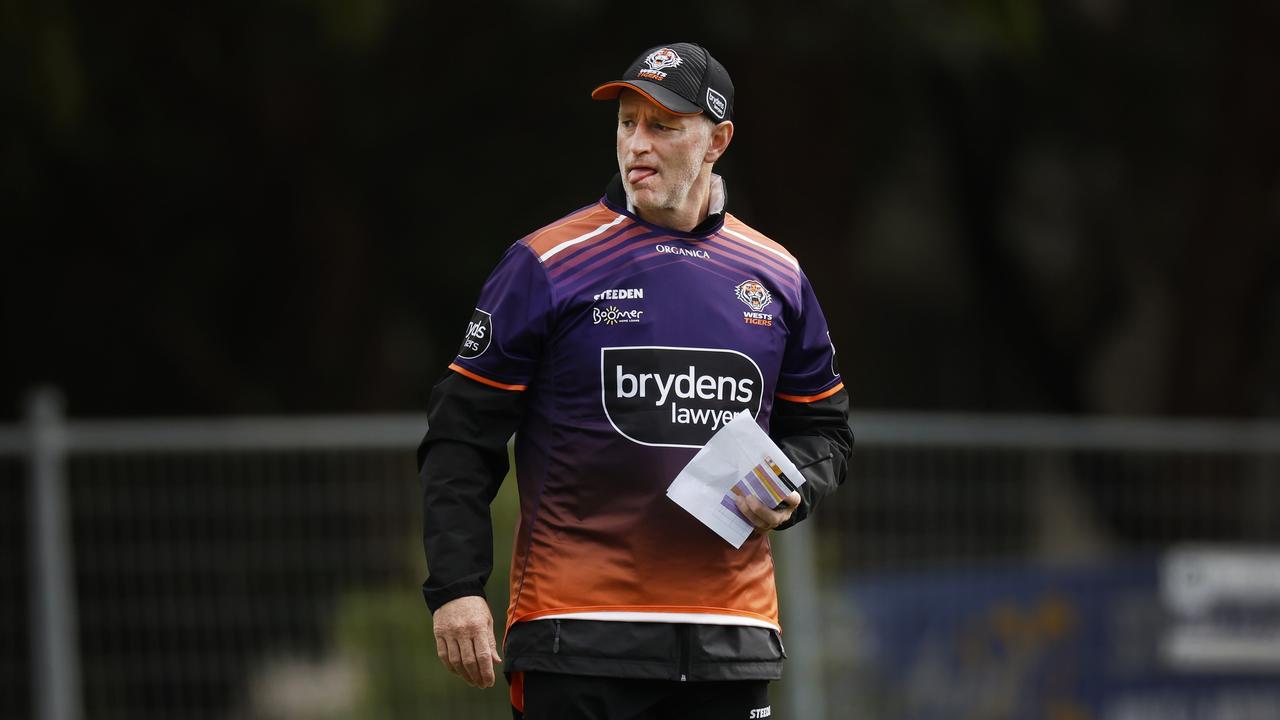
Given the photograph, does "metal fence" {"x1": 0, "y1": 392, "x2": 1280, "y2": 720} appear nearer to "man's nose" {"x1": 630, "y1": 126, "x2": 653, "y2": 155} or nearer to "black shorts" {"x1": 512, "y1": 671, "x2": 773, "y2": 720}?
"black shorts" {"x1": 512, "y1": 671, "x2": 773, "y2": 720}

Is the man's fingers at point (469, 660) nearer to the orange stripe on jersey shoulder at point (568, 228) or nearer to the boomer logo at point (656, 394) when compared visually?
the boomer logo at point (656, 394)

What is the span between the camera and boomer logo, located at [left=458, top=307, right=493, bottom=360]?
389 centimetres

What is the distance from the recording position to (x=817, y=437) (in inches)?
165

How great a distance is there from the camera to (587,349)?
12.8 ft

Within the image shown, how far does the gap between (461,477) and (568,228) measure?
0.60 metres

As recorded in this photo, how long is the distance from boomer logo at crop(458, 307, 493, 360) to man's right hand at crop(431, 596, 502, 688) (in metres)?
0.53

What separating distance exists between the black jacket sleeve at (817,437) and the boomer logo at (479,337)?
735 millimetres

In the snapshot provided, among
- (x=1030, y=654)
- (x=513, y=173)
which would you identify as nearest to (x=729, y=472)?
(x=1030, y=654)

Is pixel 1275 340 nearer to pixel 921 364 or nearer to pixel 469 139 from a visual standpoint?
pixel 921 364

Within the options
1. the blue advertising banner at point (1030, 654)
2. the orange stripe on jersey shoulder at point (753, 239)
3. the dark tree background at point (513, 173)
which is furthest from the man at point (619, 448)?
the dark tree background at point (513, 173)

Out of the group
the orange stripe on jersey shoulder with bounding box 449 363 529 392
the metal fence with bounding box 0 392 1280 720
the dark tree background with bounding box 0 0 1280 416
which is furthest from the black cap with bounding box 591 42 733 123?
the dark tree background with bounding box 0 0 1280 416

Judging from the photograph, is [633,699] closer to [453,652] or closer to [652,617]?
[652,617]

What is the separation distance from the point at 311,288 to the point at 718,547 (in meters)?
8.13

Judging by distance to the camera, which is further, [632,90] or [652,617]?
[632,90]
